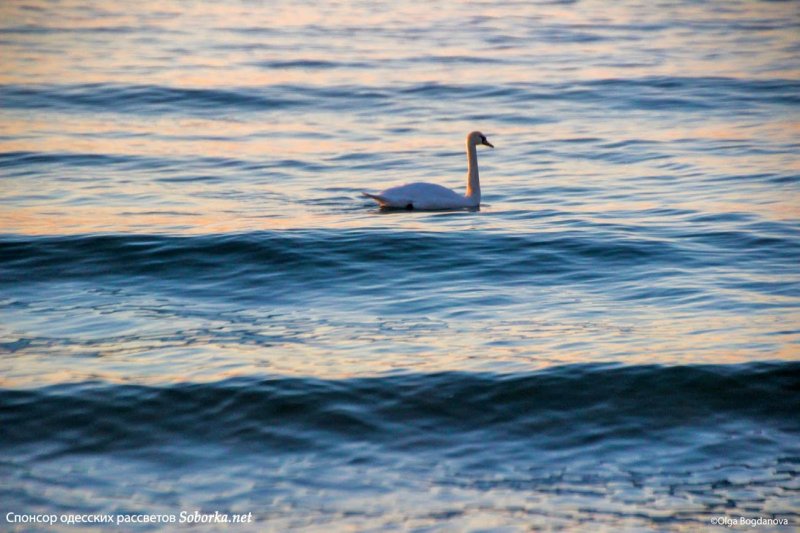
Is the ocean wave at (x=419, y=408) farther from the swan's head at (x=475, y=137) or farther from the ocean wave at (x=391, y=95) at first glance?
the ocean wave at (x=391, y=95)

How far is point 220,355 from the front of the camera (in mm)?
9711

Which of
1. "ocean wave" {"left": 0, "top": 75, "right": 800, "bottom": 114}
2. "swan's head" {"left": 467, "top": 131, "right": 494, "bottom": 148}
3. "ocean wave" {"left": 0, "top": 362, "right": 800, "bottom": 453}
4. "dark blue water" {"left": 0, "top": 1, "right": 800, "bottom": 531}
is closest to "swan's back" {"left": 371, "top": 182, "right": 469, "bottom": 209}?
"dark blue water" {"left": 0, "top": 1, "right": 800, "bottom": 531}

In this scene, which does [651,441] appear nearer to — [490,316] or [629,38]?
[490,316]

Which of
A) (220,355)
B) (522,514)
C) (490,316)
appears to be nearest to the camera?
(522,514)

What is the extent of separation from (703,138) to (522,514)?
14.4 metres

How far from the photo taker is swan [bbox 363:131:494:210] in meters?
15.4

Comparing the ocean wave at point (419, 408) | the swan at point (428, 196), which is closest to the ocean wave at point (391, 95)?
the swan at point (428, 196)

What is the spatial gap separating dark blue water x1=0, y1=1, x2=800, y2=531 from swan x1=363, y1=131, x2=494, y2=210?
0.61 feet

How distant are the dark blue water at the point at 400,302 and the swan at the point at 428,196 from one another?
19 centimetres

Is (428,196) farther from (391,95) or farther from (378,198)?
A: (391,95)

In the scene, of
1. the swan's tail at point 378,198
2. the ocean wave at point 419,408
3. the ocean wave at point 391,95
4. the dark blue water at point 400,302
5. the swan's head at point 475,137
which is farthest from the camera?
the ocean wave at point 391,95

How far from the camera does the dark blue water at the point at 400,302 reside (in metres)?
7.54

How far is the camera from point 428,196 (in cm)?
1560

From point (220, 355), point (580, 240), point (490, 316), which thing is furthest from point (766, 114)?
point (220, 355)
